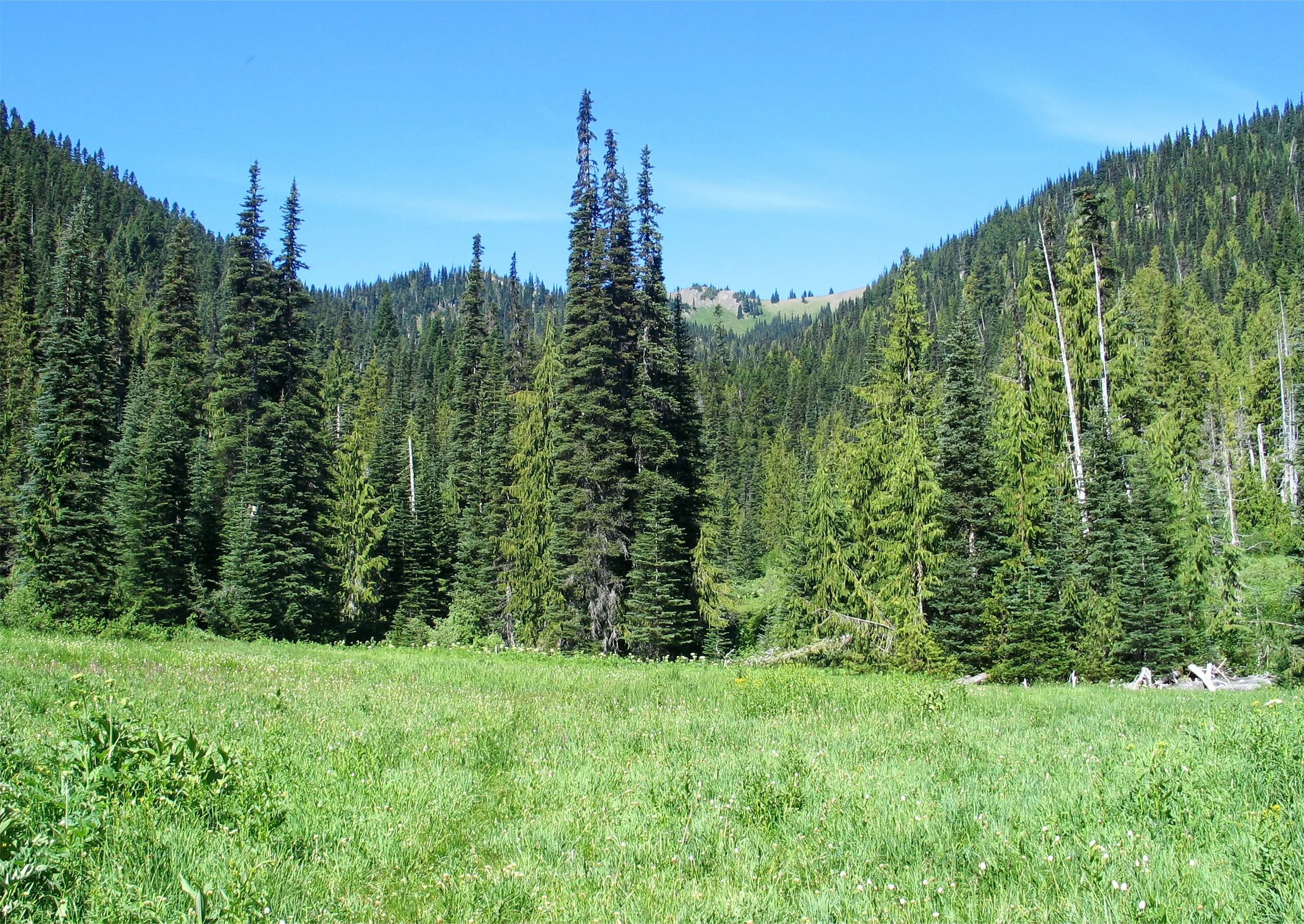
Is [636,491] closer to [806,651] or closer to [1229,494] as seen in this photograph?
[806,651]

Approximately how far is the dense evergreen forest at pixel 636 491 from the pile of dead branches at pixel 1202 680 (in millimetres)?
494

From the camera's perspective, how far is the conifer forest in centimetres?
536

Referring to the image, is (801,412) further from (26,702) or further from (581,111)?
(26,702)

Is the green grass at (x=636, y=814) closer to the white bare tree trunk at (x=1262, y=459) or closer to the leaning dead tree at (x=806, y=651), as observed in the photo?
the leaning dead tree at (x=806, y=651)

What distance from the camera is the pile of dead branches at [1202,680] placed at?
61.7 feet

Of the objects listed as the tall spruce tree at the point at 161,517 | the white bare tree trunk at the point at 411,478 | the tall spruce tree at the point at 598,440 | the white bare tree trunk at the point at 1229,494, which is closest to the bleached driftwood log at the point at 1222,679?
the tall spruce tree at the point at 598,440

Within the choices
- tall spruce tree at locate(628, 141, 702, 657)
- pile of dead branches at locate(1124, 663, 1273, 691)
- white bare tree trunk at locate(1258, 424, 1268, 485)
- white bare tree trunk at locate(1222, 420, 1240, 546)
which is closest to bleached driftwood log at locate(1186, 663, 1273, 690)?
pile of dead branches at locate(1124, 663, 1273, 691)

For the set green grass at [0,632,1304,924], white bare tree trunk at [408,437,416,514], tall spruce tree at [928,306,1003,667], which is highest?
white bare tree trunk at [408,437,416,514]

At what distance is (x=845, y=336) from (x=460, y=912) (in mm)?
174868

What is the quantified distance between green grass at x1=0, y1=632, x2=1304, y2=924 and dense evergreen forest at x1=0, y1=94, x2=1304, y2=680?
14.3m

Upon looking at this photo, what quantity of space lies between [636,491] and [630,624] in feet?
16.7

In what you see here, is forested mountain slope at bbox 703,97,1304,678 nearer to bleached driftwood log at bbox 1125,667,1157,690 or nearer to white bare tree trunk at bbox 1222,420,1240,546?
bleached driftwood log at bbox 1125,667,1157,690

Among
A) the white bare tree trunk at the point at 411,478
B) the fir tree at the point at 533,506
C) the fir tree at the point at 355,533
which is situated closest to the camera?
the fir tree at the point at 533,506

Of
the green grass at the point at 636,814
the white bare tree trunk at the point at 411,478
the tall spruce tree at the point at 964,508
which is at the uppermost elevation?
the white bare tree trunk at the point at 411,478
